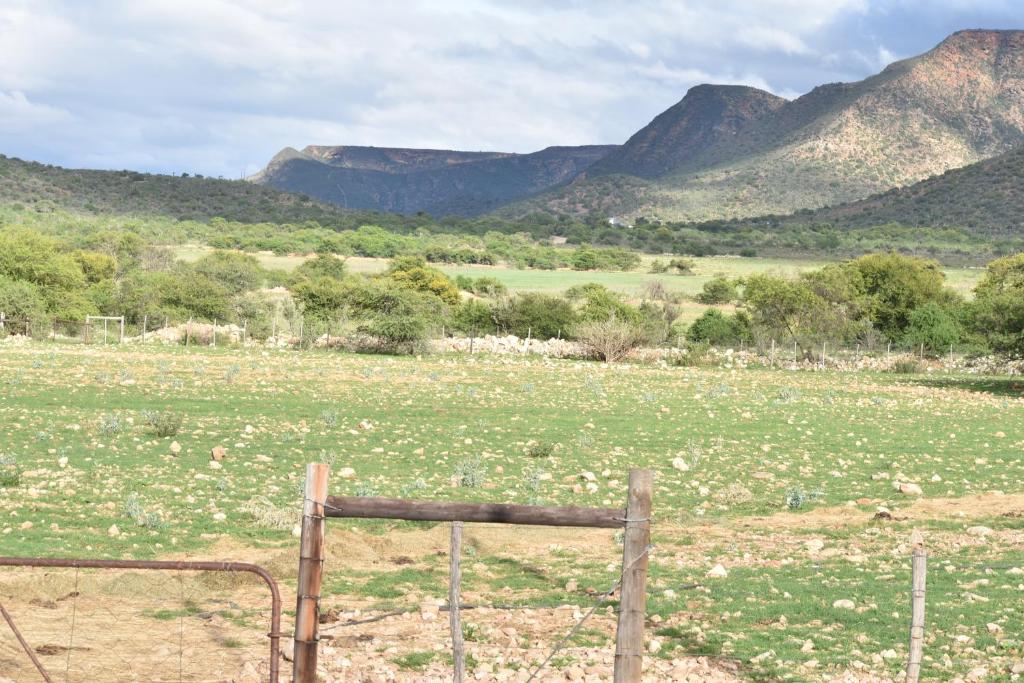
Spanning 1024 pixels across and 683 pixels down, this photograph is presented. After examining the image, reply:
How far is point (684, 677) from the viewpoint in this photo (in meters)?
9.09

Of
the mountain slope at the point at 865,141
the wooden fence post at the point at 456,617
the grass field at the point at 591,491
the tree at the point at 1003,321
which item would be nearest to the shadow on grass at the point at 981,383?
the tree at the point at 1003,321

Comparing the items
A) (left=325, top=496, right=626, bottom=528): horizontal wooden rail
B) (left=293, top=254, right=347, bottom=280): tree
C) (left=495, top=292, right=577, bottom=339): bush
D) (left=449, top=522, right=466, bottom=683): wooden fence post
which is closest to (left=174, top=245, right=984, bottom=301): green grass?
(left=293, top=254, right=347, bottom=280): tree

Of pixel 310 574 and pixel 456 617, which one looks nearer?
pixel 310 574

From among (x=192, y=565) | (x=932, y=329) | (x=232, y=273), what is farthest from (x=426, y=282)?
(x=192, y=565)

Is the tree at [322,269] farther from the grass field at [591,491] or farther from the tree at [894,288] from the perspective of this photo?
the grass field at [591,491]

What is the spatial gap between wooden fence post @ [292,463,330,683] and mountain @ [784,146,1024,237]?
12479 centimetres

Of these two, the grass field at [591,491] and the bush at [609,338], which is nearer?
the grass field at [591,491]

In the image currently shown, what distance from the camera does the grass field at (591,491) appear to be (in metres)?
10.9

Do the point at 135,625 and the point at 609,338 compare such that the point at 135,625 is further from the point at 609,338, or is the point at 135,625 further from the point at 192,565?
the point at 609,338

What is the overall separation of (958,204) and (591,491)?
12576 centimetres

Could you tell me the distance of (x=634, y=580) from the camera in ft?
23.7

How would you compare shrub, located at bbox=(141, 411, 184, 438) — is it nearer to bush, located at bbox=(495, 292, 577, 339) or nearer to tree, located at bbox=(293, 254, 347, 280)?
bush, located at bbox=(495, 292, 577, 339)

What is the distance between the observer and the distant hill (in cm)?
13162

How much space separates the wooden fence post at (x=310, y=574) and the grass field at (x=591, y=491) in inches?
97.2
